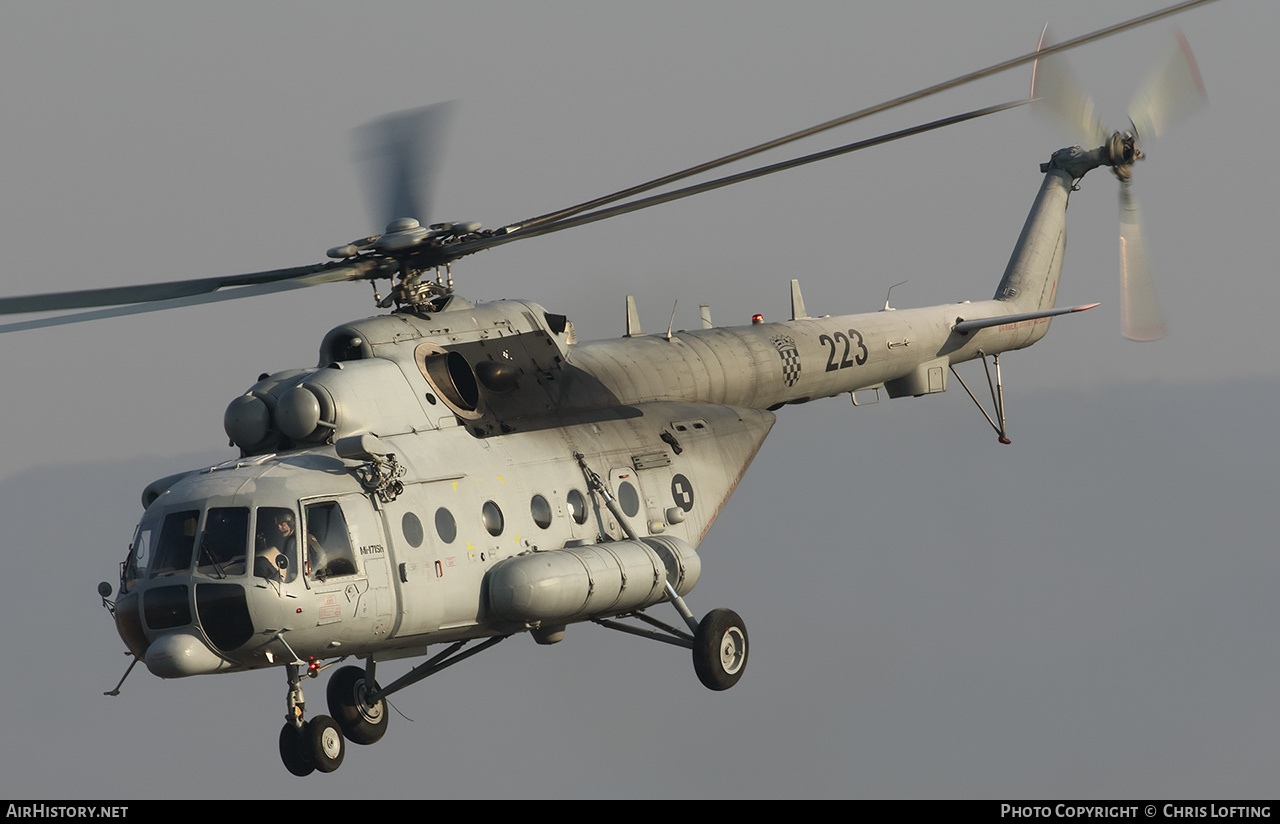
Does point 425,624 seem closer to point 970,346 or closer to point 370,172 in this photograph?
point 370,172

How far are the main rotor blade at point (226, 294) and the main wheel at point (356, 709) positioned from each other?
A: 535 cm

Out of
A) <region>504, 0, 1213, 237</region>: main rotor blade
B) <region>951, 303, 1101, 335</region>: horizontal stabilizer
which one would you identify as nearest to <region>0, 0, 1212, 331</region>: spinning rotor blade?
<region>504, 0, 1213, 237</region>: main rotor blade

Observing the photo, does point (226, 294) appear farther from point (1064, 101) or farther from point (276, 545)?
point (1064, 101)

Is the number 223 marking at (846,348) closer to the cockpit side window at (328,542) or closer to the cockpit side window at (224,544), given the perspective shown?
the cockpit side window at (328,542)

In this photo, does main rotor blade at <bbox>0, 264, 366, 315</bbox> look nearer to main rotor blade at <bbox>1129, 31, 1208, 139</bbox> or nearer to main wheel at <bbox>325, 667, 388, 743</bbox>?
main wheel at <bbox>325, 667, 388, 743</bbox>

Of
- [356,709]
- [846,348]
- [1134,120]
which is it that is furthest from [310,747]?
[1134,120]

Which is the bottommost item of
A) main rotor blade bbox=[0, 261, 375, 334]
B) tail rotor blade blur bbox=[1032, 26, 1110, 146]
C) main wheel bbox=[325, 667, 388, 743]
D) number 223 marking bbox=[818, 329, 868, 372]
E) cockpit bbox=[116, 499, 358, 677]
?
main wheel bbox=[325, 667, 388, 743]

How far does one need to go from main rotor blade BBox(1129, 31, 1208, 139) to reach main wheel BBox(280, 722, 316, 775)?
18.5 meters

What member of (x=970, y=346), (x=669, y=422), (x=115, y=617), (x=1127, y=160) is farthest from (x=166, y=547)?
(x=1127, y=160)

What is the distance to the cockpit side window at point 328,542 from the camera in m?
17.5

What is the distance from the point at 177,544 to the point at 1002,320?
14.7 meters

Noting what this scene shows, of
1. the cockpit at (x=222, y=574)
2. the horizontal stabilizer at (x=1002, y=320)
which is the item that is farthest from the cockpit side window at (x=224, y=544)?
the horizontal stabilizer at (x=1002, y=320)

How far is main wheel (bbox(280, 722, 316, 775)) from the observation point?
1905 centimetres

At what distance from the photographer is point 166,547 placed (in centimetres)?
1745
